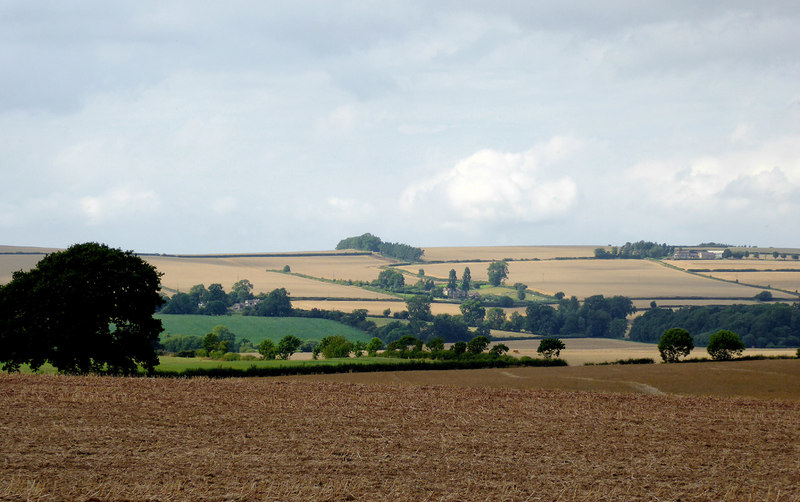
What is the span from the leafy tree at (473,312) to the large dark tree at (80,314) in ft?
426

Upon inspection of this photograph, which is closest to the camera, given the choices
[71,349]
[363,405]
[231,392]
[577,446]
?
[577,446]

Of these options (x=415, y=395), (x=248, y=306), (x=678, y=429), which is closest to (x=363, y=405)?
(x=415, y=395)

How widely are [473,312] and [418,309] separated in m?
13.2

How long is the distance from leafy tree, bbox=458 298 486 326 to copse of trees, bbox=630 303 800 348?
34.2m

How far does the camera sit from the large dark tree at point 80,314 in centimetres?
5744

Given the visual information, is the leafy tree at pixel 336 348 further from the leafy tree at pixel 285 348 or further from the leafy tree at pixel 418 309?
the leafy tree at pixel 418 309

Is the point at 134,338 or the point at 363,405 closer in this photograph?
the point at 363,405

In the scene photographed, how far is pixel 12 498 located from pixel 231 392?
25127 mm

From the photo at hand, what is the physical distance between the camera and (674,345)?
301ft

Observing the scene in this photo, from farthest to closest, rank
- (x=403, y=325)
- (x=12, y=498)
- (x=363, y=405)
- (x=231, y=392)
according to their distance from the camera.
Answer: (x=403, y=325) < (x=231, y=392) < (x=363, y=405) < (x=12, y=498)

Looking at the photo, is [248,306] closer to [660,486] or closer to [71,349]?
[71,349]

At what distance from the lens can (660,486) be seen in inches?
964

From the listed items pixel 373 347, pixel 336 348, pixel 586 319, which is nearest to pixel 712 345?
pixel 373 347

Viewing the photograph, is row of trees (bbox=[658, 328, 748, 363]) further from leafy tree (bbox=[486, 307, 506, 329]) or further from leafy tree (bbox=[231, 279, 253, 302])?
leafy tree (bbox=[231, 279, 253, 302])
